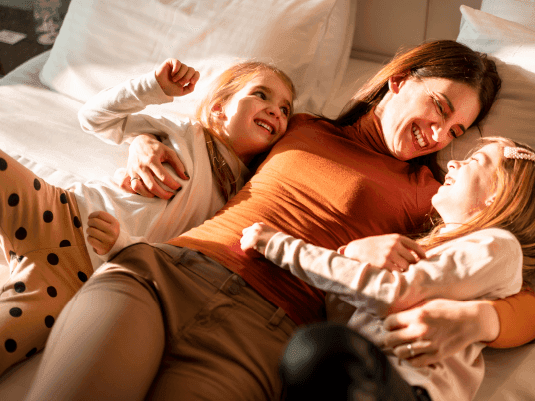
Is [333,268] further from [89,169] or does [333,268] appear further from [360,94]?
[89,169]

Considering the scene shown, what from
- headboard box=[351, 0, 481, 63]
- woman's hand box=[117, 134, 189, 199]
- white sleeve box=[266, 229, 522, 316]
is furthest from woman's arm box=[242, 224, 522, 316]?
headboard box=[351, 0, 481, 63]

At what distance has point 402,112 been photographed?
1106 millimetres

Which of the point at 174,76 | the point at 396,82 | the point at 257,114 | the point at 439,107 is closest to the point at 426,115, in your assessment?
the point at 439,107

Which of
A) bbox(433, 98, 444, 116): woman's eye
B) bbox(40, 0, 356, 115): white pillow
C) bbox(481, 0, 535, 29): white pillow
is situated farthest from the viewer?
bbox(40, 0, 356, 115): white pillow

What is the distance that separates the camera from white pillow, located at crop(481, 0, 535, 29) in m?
1.33

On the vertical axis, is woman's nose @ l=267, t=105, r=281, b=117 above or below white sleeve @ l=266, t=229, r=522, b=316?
above

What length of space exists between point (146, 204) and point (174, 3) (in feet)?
2.84

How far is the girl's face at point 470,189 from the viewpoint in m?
0.87

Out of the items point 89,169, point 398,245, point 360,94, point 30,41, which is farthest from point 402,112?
→ point 30,41

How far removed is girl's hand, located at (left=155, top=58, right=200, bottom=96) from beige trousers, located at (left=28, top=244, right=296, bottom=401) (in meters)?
0.46

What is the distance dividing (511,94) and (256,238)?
83 cm

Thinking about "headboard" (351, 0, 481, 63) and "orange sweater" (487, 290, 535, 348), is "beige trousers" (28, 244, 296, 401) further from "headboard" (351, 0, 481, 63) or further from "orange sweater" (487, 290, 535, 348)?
"headboard" (351, 0, 481, 63)

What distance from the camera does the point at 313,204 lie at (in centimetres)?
100

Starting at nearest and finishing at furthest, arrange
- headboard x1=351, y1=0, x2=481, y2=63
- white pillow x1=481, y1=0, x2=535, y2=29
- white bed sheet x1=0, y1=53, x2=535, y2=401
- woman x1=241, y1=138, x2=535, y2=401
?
woman x1=241, y1=138, x2=535, y2=401 < white bed sheet x1=0, y1=53, x2=535, y2=401 < white pillow x1=481, y1=0, x2=535, y2=29 < headboard x1=351, y1=0, x2=481, y2=63
